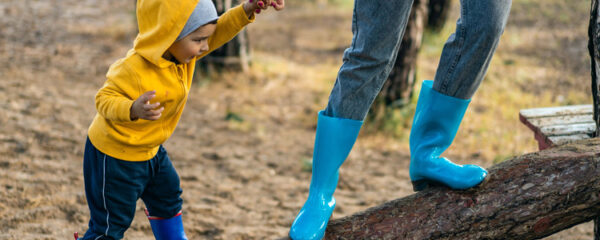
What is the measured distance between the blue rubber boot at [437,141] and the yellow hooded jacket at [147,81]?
730 mm

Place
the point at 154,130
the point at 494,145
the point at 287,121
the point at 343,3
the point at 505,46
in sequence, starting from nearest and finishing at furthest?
the point at 154,130, the point at 494,145, the point at 287,121, the point at 505,46, the point at 343,3

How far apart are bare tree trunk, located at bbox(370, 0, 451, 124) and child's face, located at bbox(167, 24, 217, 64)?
9.38 ft

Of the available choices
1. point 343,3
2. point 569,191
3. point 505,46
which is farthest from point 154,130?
point 343,3

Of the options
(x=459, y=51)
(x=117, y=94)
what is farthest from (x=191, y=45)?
(x=459, y=51)

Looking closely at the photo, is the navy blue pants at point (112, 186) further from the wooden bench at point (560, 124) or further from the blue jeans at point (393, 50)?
the wooden bench at point (560, 124)

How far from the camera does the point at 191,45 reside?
6.79 feet

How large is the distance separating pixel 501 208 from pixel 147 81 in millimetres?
1309

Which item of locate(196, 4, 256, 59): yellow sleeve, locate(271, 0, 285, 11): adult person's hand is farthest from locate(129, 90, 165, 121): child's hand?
locate(271, 0, 285, 11): adult person's hand

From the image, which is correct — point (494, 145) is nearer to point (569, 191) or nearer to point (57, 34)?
point (569, 191)

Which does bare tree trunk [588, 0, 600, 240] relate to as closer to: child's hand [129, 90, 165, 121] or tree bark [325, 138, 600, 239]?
tree bark [325, 138, 600, 239]

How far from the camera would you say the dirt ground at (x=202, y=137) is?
3.28 metres

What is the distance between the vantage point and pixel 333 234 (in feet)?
7.21

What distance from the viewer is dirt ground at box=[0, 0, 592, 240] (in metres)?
3.28

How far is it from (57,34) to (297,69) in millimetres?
2641
